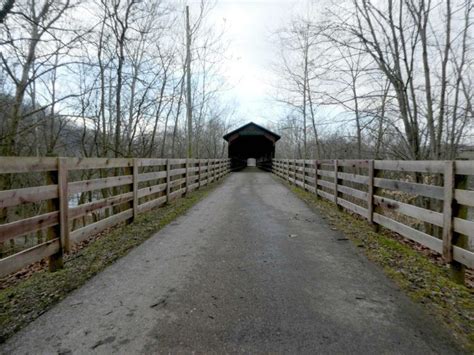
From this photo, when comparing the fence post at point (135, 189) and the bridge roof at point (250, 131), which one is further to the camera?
the bridge roof at point (250, 131)

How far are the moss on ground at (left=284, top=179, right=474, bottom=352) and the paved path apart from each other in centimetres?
12

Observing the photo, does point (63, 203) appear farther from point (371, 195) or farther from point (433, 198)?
point (433, 198)

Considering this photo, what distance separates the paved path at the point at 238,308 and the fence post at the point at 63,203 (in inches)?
22.2

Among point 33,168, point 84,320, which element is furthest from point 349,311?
point 33,168

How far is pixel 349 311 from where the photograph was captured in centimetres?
203

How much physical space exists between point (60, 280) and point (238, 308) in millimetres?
1742

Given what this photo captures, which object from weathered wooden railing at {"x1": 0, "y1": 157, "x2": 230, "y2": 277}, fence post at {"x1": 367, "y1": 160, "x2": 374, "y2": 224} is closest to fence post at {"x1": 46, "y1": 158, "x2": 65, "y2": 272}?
weathered wooden railing at {"x1": 0, "y1": 157, "x2": 230, "y2": 277}

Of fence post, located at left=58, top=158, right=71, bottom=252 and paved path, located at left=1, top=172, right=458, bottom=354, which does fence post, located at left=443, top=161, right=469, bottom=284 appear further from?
fence post, located at left=58, top=158, right=71, bottom=252

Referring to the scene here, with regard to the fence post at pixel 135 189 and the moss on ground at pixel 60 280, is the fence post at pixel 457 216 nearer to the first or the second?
the moss on ground at pixel 60 280

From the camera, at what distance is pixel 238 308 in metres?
2.06

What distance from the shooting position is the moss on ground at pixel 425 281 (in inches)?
74.7

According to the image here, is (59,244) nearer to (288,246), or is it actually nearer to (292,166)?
(288,246)

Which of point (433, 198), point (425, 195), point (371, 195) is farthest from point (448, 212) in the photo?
point (371, 195)

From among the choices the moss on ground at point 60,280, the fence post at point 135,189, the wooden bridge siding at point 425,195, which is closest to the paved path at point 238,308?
the moss on ground at point 60,280
